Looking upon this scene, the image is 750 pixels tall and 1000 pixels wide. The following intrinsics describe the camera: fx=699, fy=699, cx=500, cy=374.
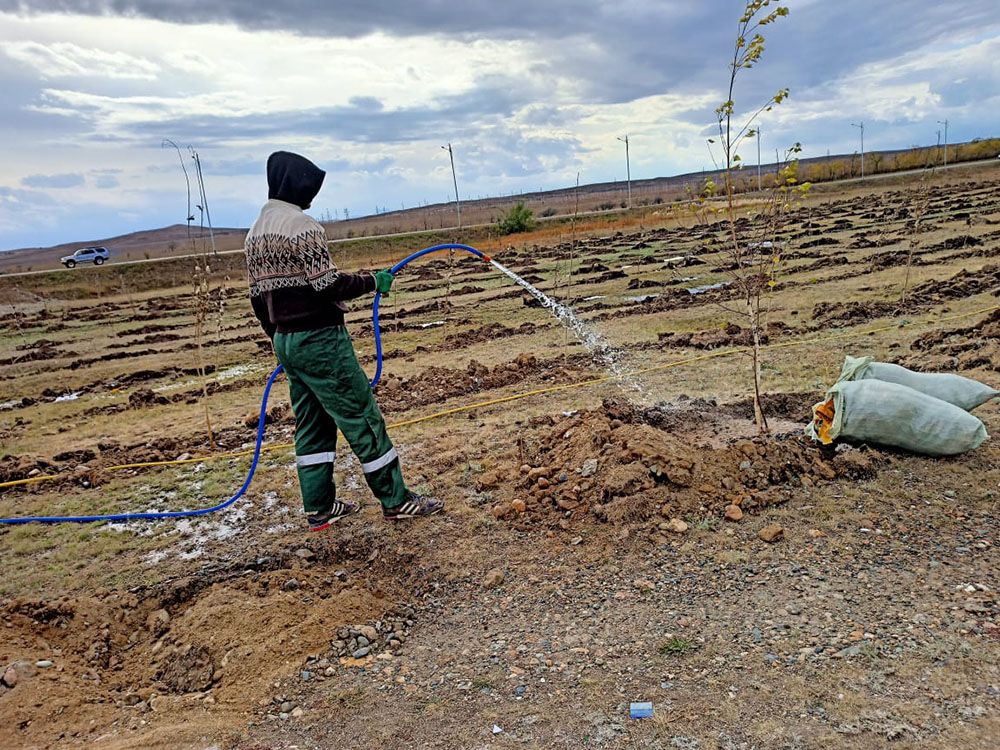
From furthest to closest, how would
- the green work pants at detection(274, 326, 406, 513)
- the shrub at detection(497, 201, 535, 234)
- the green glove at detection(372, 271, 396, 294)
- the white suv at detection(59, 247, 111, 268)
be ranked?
the white suv at detection(59, 247, 111, 268) → the shrub at detection(497, 201, 535, 234) → the green glove at detection(372, 271, 396, 294) → the green work pants at detection(274, 326, 406, 513)

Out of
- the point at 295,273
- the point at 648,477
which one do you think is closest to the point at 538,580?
the point at 648,477

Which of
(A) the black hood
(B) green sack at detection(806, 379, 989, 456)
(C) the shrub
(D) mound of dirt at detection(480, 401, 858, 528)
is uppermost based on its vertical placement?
(C) the shrub

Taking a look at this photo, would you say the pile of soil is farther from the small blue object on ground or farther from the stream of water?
the small blue object on ground

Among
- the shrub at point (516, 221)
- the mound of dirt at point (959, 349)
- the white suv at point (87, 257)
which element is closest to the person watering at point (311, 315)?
the mound of dirt at point (959, 349)

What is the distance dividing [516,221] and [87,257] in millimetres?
22925

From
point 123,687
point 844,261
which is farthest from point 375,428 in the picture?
point 844,261

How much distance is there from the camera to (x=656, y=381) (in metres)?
7.53

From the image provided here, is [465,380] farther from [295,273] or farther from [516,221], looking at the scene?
[516,221]

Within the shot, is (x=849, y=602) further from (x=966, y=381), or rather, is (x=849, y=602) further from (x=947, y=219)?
(x=947, y=219)

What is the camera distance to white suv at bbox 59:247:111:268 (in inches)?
1432

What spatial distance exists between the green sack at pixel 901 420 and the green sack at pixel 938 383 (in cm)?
17

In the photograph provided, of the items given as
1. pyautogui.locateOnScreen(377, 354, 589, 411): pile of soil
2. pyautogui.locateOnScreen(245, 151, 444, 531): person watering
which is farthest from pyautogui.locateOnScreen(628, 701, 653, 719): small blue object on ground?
pyautogui.locateOnScreen(377, 354, 589, 411): pile of soil

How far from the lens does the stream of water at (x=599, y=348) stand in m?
7.36

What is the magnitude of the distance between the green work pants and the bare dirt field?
34 cm
